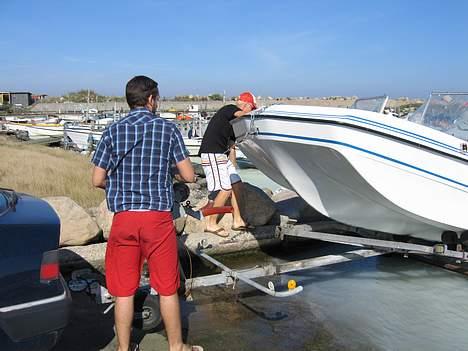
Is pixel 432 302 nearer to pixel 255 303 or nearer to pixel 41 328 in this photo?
pixel 255 303

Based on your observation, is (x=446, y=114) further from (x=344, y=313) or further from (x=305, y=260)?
(x=344, y=313)

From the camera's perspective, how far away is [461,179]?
16.9 ft

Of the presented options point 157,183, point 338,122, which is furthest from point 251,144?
point 157,183

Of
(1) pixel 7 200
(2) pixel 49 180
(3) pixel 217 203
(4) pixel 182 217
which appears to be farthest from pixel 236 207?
(2) pixel 49 180

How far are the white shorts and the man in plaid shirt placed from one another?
101 inches

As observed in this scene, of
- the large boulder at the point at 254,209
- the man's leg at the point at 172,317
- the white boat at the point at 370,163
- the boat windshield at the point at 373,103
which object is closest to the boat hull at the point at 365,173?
the white boat at the point at 370,163

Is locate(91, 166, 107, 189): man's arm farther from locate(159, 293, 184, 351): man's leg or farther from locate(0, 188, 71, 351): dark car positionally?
locate(159, 293, 184, 351): man's leg

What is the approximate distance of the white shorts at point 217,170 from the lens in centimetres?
586

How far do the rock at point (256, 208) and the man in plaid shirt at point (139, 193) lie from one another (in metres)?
3.50

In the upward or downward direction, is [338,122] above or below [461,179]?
above

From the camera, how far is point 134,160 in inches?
123

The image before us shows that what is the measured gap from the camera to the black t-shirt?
586cm

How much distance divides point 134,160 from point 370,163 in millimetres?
2532

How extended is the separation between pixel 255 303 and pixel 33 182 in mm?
6614
